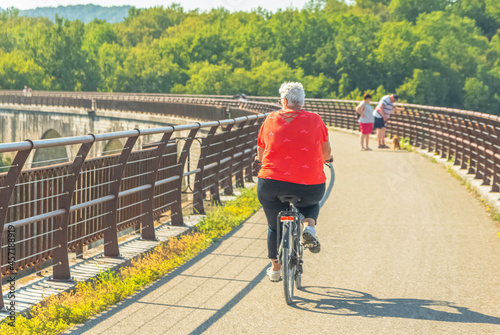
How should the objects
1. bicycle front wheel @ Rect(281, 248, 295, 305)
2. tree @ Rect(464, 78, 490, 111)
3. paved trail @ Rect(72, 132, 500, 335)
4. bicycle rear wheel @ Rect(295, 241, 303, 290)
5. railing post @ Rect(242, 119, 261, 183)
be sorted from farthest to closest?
tree @ Rect(464, 78, 490, 111)
railing post @ Rect(242, 119, 261, 183)
bicycle rear wheel @ Rect(295, 241, 303, 290)
bicycle front wheel @ Rect(281, 248, 295, 305)
paved trail @ Rect(72, 132, 500, 335)

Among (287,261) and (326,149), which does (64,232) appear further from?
(326,149)

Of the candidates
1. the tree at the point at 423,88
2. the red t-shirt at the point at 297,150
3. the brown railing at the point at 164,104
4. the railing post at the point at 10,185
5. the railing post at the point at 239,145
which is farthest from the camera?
the tree at the point at 423,88

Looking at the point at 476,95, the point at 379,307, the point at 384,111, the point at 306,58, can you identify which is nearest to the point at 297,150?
the point at 379,307

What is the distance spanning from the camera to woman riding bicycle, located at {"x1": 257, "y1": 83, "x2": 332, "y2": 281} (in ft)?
19.9

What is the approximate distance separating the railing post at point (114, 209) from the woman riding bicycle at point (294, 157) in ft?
4.88

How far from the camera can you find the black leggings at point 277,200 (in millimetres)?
6098

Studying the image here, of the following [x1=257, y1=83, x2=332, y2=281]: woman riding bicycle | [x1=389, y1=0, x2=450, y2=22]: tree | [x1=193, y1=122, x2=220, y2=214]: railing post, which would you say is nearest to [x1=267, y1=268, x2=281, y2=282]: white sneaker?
[x1=257, y1=83, x2=332, y2=281]: woman riding bicycle

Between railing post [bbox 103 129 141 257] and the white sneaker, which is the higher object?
railing post [bbox 103 129 141 257]

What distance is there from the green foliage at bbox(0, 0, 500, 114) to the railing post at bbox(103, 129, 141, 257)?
94975 mm

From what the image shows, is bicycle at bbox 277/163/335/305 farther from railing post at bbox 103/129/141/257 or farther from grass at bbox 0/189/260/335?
railing post at bbox 103/129/141/257

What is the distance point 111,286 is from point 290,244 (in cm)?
139

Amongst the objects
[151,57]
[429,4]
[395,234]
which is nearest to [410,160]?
[395,234]

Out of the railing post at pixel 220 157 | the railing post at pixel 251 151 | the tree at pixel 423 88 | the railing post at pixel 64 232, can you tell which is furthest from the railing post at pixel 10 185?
the tree at pixel 423 88

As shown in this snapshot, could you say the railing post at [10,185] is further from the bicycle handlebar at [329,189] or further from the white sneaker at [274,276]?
the bicycle handlebar at [329,189]
